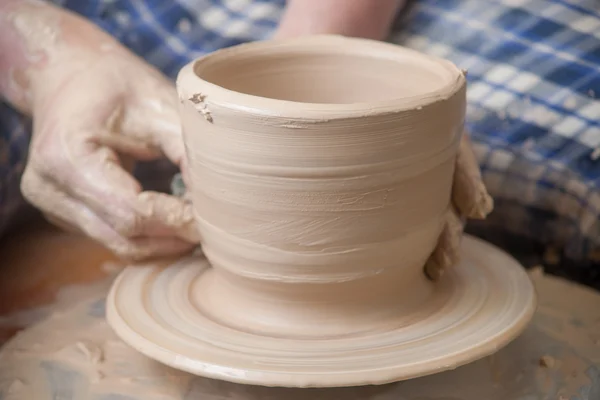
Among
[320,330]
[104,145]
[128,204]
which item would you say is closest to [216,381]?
[320,330]

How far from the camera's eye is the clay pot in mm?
665

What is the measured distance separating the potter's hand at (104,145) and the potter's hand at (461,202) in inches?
12.7

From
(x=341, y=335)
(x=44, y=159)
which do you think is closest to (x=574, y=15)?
(x=341, y=335)

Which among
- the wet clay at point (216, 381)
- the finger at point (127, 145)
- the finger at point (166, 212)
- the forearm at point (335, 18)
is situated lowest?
the wet clay at point (216, 381)

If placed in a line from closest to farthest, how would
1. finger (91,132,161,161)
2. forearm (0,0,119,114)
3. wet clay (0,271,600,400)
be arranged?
wet clay (0,271,600,400), finger (91,132,161,161), forearm (0,0,119,114)

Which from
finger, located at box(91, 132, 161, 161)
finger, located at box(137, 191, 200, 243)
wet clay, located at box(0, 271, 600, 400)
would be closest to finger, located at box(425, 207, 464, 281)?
wet clay, located at box(0, 271, 600, 400)

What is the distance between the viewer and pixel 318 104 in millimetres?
655

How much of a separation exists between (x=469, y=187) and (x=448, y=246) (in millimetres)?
78

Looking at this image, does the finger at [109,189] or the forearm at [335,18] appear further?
the forearm at [335,18]

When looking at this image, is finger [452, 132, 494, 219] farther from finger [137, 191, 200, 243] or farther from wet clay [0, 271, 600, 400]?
finger [137, 191, 200, 243]

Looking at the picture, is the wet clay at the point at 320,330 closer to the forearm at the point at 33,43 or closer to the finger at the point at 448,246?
the finger at the point at 448,246

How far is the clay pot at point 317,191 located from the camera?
665mm

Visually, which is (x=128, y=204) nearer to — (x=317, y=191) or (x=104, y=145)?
(x=104, y=145)

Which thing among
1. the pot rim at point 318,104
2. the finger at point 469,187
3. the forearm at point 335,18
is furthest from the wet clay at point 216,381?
→ the forearm at point 335,18
